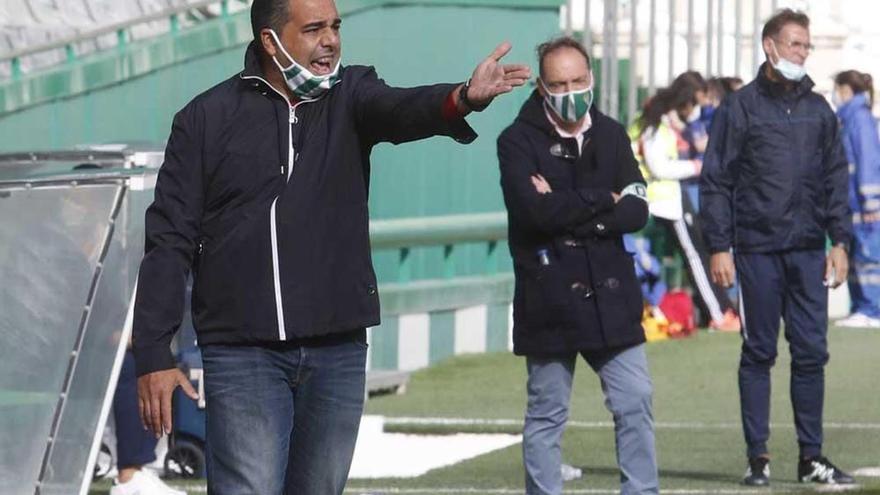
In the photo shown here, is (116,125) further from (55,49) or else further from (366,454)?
(366,454)

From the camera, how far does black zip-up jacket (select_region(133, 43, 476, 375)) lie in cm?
617

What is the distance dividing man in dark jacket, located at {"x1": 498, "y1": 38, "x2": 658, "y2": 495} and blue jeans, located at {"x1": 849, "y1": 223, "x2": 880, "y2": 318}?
9.43 meters

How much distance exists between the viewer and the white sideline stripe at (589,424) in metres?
12.4

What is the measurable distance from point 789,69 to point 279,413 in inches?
183

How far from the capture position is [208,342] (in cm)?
627

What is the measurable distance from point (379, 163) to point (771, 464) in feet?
17.2

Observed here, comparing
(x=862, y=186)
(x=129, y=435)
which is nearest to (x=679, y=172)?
(x=862, y=186)

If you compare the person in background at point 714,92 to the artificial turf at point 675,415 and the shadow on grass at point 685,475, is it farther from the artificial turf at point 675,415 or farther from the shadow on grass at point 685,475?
the shadow on grass at point 685,475

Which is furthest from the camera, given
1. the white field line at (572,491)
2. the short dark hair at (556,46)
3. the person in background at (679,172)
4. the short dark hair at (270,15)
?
the person in background at (679,172)

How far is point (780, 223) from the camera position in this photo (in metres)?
10.2

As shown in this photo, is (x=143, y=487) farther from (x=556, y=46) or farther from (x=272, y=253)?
(x=272, y=253)

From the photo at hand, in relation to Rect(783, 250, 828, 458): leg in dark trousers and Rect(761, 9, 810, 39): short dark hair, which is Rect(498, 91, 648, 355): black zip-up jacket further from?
Rect(761, 9, 810, 39): short dark hair

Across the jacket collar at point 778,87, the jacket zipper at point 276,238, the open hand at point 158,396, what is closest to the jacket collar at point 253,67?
the jacket zipper at point 276,238

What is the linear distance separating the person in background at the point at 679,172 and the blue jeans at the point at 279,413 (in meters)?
11.6
